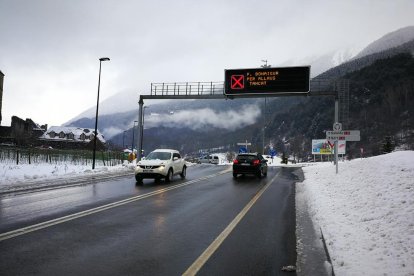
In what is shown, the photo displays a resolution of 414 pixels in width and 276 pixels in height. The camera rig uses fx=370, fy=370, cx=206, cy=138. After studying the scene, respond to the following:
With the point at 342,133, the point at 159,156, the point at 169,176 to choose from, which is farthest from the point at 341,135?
the point at 159,156

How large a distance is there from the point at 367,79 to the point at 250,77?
458 ft

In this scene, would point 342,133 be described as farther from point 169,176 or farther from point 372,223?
point 372,223

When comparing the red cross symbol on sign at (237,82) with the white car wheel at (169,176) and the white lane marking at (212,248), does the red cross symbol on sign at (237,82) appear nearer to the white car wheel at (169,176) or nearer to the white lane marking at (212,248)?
the white car wheel at (169,176)

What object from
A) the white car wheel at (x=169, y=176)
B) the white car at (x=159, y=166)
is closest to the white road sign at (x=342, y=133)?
the white car at (x=159, y=166)

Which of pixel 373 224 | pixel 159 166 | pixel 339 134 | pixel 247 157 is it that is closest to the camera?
pixel 373 224

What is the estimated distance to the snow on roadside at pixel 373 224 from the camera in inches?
197

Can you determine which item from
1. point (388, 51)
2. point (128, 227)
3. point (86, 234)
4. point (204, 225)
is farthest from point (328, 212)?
point (388, 51)

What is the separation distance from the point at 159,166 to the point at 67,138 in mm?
105010

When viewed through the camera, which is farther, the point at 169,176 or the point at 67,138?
the point at 67,138

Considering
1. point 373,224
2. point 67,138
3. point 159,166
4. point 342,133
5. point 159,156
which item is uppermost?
point 67,138

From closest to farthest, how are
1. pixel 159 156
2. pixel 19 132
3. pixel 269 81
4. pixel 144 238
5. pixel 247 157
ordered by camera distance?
1. pixel 144 238
2. pixel 159 156
3. pixel 247 157
4. pixel 269 81
5. pixel 19 132

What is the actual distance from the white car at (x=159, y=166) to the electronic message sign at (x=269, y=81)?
411 inches

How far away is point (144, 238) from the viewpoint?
671cm

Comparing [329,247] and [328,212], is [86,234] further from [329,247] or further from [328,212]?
[328,212]
